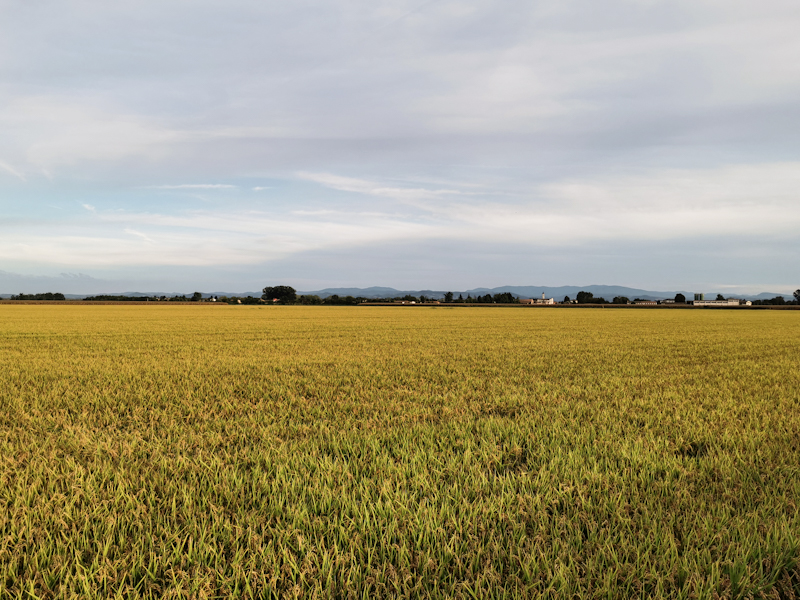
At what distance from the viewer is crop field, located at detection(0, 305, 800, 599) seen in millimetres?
2455

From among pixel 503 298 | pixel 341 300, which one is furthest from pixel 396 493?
pixel 503 298

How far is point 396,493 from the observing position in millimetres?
3309

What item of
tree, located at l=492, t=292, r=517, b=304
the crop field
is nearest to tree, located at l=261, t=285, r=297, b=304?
tree, located at l=492, t=292, r=517, b=304

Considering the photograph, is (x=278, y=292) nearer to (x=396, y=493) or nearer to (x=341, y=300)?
(x=341, y=300)

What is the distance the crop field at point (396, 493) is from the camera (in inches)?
96.7

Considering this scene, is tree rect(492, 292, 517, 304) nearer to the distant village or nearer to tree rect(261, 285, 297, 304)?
the distant village

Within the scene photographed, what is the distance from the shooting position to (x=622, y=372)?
10164mm

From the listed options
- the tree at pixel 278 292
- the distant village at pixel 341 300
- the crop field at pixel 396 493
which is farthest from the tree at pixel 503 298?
the crop field at pixel 396 493

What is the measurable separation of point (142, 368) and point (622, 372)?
10.4m

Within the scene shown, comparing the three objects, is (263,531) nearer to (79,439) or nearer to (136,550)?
(136,550)

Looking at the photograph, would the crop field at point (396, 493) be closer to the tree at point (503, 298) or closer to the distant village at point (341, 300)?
the distant village at point (341, 300)

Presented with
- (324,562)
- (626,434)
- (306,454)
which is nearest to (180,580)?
(324,562)

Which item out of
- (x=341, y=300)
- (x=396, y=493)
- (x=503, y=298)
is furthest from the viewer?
(x=503, y=298)

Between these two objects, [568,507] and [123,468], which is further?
[123,468]
